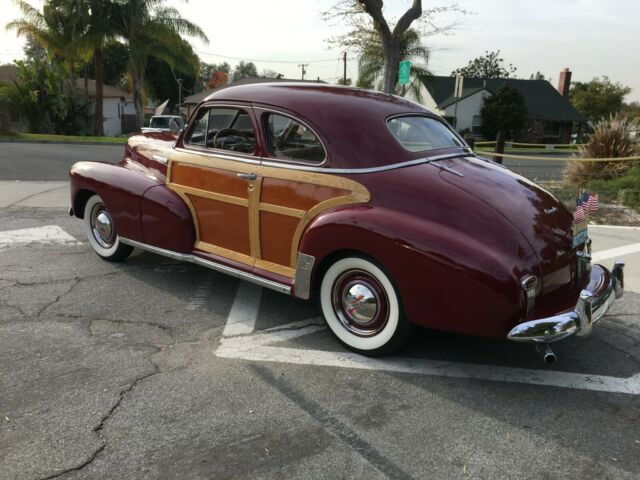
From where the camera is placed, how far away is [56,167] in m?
12.6

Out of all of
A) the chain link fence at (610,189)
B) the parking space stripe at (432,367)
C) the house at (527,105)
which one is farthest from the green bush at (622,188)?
the house at (527,105)

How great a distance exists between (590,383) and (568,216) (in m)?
1.12

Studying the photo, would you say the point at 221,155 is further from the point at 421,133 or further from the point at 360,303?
the point at 360,303

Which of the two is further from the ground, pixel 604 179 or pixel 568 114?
pixel 568 114

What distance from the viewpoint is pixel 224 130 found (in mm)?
4344

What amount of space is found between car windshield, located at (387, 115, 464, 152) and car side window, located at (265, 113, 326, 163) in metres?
0.56

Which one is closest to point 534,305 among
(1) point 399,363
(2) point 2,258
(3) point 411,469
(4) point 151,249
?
(1) point 399,363

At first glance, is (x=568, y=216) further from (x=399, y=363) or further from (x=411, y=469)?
(x=411, y=469)

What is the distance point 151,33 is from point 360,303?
2910 centimetres

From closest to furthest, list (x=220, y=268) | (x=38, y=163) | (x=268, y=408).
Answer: (x=268, y=408)
(x=220, y=268)
(x=38, y=163)

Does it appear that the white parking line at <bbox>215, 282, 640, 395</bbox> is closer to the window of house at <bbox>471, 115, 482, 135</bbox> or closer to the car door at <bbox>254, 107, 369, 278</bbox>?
the car door at <bbox>254, 107, 369, 278</bbox>

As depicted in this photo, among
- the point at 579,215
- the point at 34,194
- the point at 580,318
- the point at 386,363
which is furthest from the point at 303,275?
the point at 34,194

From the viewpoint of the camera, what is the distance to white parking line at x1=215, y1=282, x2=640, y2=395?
3240 mm

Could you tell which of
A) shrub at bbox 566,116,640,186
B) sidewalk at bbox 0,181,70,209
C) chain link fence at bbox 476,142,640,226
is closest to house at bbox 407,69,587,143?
shrub at bbox 566,116,640,186
